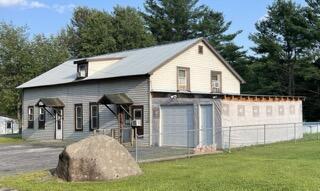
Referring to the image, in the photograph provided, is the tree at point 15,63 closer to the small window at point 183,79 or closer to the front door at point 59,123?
the front door at point 59,123

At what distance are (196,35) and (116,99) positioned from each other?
38383 mm

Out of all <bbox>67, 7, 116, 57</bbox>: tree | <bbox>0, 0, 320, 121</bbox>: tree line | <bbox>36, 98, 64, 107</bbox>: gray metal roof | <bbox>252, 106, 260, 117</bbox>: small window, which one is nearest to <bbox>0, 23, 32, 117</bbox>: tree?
<bbox>0, 0, 320, 121</bbox>: tree line

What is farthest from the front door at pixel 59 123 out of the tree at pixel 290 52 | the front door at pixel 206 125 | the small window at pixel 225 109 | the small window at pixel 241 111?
the tree at pixel 290 52

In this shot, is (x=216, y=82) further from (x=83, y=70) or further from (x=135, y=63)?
(x=83, y=70)

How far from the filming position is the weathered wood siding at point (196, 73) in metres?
30.1

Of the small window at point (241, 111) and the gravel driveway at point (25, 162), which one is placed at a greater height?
the small window at point (241, 111)

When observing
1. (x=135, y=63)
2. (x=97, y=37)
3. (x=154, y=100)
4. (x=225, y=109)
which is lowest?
(x=225, y=109)

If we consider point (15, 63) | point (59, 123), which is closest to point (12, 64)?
point (15, 63)

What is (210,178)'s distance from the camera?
13812 mm

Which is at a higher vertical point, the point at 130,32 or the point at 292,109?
the point at 130,32

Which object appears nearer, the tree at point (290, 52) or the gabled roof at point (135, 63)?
the gabled roof at point (135, 63)

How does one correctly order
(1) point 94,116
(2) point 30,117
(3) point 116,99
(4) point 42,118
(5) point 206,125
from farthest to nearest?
1. (2) point 30,117
2. (4) point 42,118
3. (1) point 94,116
4. (3) point 116,99
5. (5) point 206,125

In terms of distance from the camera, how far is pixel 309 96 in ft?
185

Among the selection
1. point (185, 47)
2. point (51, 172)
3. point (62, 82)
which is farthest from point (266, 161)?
point (62, 82)
